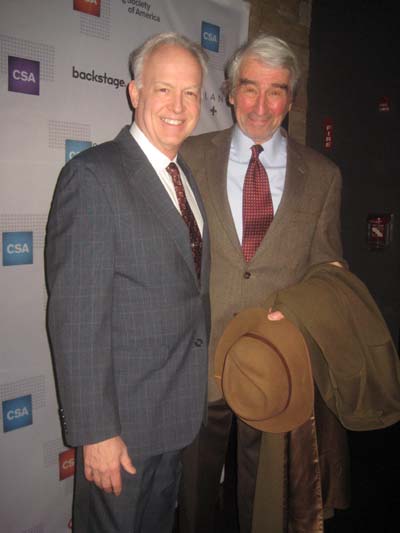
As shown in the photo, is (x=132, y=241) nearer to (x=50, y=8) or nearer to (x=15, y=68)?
(x=15, y=68)

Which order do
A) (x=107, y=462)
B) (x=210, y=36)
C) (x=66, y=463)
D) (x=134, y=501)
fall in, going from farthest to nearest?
(x=210, y=36)
(x=66, y=463)
(x=134, y=501)
(x=107, y=462)

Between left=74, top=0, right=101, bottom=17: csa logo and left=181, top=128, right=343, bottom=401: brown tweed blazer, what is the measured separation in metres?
0.81

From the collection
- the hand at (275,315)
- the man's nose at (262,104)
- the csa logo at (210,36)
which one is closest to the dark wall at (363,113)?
the csa logo at (210,36)

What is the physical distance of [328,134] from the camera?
11.1 feet

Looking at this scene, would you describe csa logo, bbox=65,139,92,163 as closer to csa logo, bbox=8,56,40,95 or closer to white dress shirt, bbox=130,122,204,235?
csa logo, bbox=8,56,40,95

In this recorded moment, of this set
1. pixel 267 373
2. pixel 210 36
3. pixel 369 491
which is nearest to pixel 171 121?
pixel 267 373

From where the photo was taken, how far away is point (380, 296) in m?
3.32

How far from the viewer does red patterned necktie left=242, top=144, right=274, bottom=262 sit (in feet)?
5.39

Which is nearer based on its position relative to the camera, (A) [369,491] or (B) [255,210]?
(B) [255,210]

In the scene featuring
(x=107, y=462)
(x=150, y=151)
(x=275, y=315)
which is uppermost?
(x=150, y=151)

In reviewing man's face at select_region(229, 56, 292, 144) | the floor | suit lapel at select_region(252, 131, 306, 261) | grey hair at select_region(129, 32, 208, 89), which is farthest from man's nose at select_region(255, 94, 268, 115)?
the floor

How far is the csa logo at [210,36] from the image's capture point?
2301 millimetres

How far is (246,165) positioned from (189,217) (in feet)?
1.71

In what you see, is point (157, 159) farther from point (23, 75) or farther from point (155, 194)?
point (23, 75)
